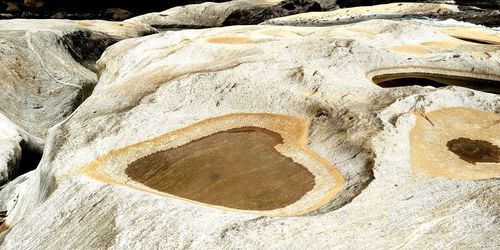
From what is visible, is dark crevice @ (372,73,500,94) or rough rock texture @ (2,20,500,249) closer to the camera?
rough rock texture @ (2,20,500,249)

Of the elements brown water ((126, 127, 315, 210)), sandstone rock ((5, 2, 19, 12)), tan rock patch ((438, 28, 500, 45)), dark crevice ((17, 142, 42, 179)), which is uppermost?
brown water ((126, 127, 315, 210))

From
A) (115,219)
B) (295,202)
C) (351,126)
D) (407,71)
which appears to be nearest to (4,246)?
(115,219)

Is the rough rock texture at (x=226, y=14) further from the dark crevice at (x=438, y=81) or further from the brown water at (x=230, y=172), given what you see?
the brown water at (x=230, y=172)

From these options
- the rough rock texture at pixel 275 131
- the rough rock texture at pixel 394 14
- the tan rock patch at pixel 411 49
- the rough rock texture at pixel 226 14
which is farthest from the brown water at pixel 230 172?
the rough rock texture at pixel 226 14

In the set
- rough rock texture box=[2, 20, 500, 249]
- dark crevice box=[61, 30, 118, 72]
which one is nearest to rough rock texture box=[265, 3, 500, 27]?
rough rock texture box=[2, 20, 500, 249]

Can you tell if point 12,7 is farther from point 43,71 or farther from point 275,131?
point 275,131

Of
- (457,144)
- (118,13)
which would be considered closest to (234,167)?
(457,144)

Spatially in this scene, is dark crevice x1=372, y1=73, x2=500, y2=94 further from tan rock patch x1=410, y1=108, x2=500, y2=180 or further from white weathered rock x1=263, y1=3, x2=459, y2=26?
white weathered rock x1=263, y1=3, x2=459, y2=26
